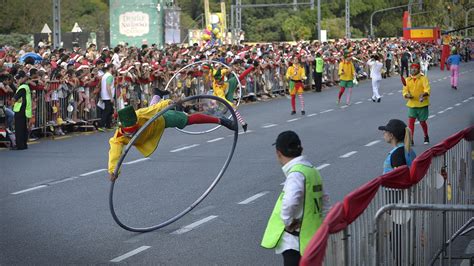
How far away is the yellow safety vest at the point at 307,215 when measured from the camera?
769cm

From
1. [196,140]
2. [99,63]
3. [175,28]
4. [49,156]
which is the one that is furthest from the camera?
[175,28]

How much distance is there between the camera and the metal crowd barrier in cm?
743

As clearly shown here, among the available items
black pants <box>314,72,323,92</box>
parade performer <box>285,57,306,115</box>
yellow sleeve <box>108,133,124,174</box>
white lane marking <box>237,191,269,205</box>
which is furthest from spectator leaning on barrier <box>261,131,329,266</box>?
black pants <box>314,72,323,92</box>

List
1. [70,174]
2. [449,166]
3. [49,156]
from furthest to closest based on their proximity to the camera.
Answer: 1. [49,156]
2. [70,174]
3. [449,166]

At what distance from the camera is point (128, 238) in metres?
12.6

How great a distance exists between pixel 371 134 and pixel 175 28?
124 ft

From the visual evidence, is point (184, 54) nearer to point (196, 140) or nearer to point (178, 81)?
point (178, 81)

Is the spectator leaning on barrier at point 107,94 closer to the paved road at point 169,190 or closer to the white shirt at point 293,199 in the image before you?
the paved road at point 169,190

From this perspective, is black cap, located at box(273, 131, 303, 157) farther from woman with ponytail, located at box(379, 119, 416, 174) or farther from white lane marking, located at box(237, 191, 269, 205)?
white lane marking, located at box(237, 191, 269, 205)

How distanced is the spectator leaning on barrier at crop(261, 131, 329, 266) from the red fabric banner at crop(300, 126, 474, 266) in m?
0.38

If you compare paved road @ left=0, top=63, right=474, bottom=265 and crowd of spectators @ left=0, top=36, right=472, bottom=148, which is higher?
crowd of spectators @ left=0, top=36, right=472, bottom=148

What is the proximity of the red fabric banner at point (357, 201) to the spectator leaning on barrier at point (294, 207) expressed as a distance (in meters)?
0.38

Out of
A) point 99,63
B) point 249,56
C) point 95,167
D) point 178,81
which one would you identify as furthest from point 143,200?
point 249,56

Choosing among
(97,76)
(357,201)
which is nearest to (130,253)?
(357,201)
